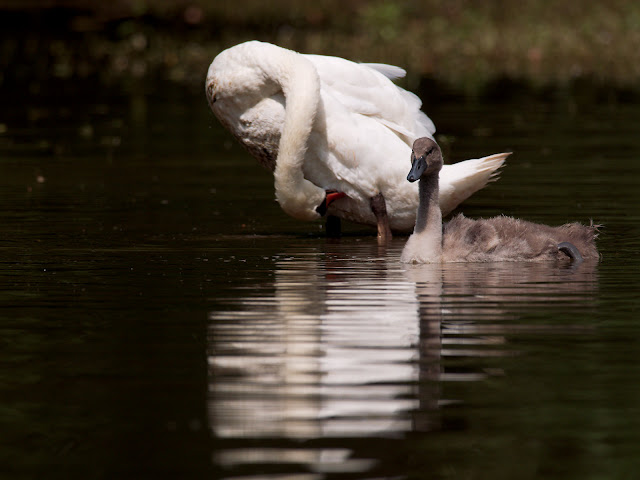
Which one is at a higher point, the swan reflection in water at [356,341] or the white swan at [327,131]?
the white swan at [327,131]

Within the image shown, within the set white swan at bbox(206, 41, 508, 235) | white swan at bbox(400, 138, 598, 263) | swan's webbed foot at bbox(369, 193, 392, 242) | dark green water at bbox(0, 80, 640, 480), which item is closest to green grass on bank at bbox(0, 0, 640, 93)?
white swan at bbox(206, 41, 508, 235)

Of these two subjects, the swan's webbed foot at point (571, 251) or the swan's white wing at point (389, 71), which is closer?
the swan's webbed foot at point (571, 251)

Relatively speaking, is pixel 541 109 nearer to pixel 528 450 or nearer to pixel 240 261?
pixel 240 261

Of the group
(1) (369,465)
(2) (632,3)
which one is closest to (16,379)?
(1) (369,465)

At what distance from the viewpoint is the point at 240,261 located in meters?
11.3

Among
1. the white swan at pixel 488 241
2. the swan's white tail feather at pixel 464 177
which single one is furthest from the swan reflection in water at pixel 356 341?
the swan's white tail feather at pixel 464 177

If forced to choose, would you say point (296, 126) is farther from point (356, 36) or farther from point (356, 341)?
point (356, 36)

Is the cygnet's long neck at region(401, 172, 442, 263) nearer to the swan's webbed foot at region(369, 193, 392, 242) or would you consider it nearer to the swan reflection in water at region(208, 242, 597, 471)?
the swan reflection in water at region(208, 242, 597, 471)

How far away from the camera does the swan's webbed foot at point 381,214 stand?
1297 cm

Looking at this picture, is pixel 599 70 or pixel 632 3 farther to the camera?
pixel 632 3

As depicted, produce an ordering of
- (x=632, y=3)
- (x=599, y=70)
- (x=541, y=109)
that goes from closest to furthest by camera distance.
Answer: (x=541, y=109)
(x=599, y=70)
(x=632, y=3)

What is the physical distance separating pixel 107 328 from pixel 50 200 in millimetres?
7089

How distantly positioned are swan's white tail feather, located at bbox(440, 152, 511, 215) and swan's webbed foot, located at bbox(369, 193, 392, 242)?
19.0 inches

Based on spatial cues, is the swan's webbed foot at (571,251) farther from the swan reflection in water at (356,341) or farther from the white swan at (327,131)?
the white swan at (327,131)
